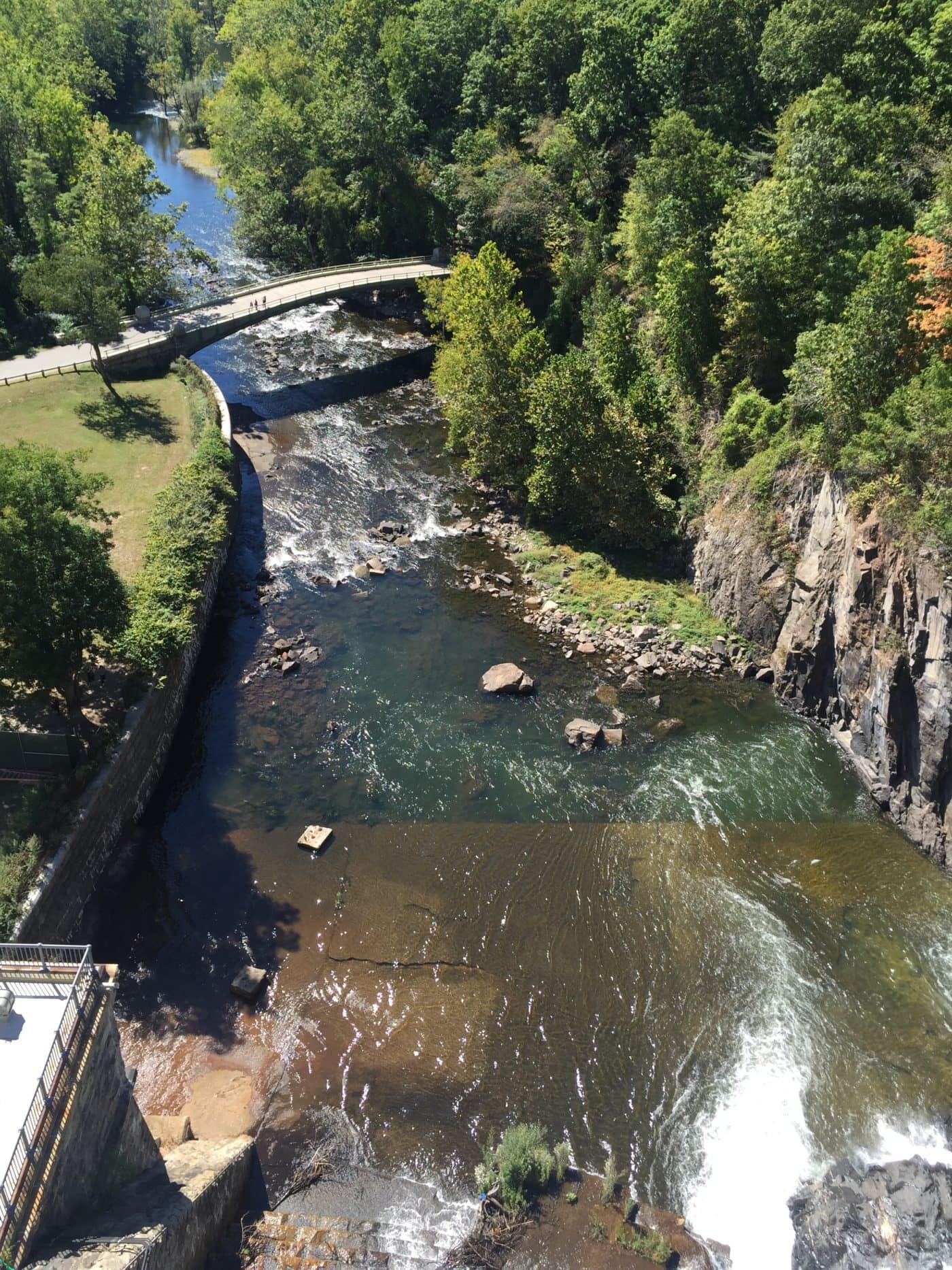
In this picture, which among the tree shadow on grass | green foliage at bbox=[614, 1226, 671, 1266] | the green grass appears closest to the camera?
green foliage at bbox=[614, 1226, 671, 1266]

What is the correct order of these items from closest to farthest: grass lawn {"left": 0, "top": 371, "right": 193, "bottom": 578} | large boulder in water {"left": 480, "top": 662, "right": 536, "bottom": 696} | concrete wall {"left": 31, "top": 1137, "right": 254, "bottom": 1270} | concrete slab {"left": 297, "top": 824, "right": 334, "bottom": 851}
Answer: concrete wall {"left": 31, "top": 1137, "right": 254, "bottom": 1270}
concrete slab {"left": 297, "top": 824, "right": 334, "bottom": 851}
large boulder in water {"left": 480, "top": 662, "right": 536, "bottom": 696}
grass lawn {"left": 0, "top": 371, "right": 193, "bottom": 578}

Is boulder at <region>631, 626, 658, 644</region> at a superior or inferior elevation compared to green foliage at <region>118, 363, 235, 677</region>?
inferior

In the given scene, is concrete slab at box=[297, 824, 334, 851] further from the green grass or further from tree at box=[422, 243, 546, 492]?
tree at box=[422, 243, 546, 492]

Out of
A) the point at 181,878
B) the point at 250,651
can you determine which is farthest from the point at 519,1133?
the point at 250,651

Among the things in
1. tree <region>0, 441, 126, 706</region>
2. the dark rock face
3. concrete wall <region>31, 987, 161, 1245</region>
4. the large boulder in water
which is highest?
tree <region>0, 441, 126, 706</region>

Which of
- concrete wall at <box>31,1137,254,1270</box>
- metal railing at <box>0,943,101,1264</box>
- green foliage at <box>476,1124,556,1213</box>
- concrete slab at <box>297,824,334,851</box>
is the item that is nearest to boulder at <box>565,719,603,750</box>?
concrete slab at <box>297,824,334,851</box>

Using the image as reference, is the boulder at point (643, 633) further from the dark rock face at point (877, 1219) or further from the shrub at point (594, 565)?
the dark rock face at point (877, 1219)

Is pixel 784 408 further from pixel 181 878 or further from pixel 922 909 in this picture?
pixel 181 878
